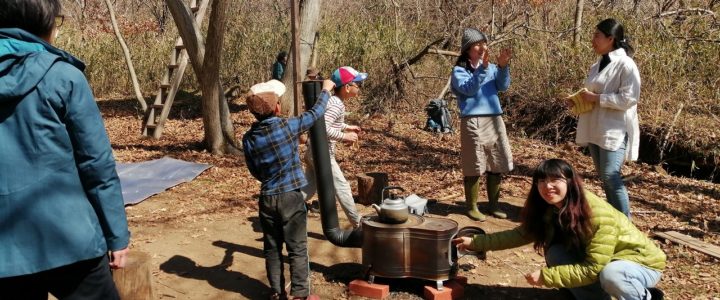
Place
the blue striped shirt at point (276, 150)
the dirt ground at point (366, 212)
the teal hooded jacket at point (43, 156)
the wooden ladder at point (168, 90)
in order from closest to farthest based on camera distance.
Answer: the teal hooded jacket at point (43, 156)
the blue striped shirt at point (276, 150)
the dirt ground at point (366, 212)
the wooden ladder at point (168, 90)

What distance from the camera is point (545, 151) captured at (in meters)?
8.30

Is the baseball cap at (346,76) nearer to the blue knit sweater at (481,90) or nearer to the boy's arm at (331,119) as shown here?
the boy's arm at (331,119)

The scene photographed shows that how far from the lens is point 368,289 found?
12.3 ft

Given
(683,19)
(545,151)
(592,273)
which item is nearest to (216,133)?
(545,151)

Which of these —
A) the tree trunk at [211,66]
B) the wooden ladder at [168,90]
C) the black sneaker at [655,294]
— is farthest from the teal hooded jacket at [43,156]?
the wooden ladder at [168,90]

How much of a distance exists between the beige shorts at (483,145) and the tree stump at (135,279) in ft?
9.23

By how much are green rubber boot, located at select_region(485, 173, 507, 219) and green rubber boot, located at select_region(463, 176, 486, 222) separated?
111 millimetres

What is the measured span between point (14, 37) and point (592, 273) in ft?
9.27

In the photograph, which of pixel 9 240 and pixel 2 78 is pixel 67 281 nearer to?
pixel 9 240

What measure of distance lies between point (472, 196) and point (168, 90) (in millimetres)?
5859

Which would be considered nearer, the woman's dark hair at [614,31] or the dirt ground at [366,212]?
the dirt ground at [366,212]

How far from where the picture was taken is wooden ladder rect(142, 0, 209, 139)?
29.1 feet

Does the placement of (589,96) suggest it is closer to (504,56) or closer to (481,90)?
(504,56)

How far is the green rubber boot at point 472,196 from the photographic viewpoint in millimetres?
5211
